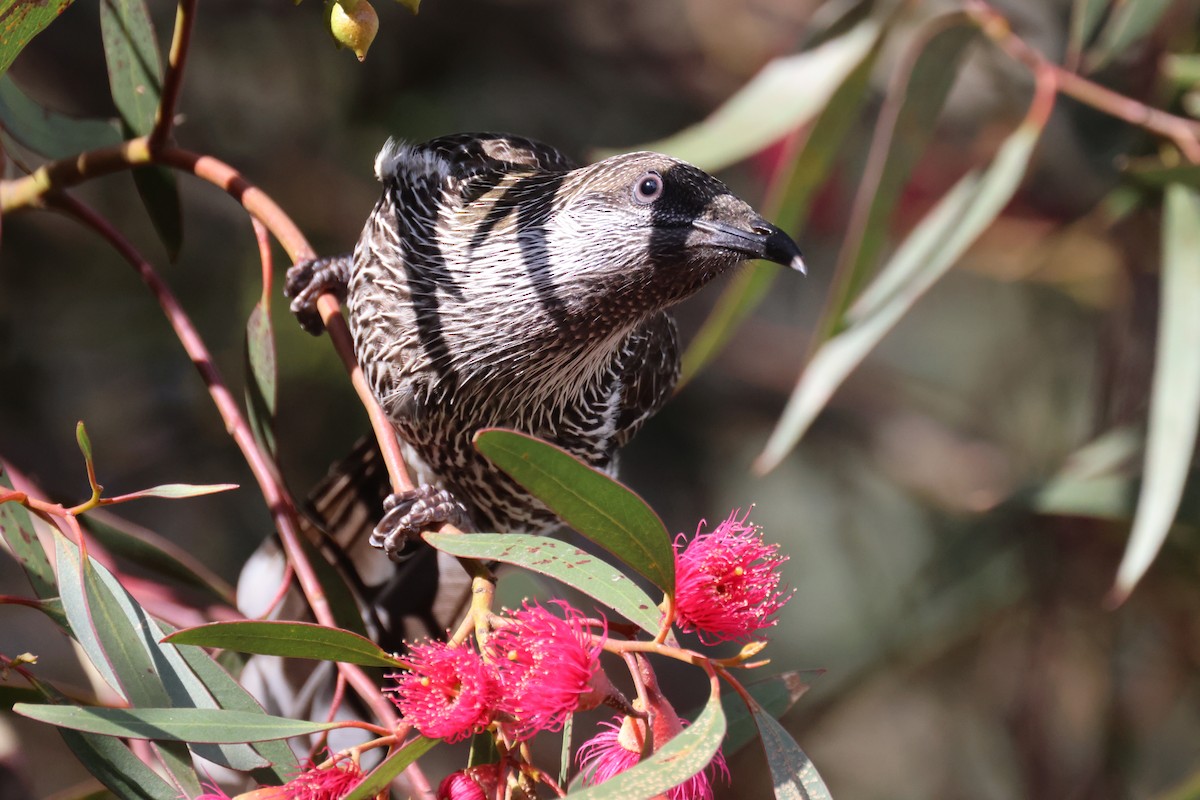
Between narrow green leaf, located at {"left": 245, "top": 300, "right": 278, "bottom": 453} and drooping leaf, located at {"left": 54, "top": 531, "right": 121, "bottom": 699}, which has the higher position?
narrow green leaf, located at {"left": 245, "top": 300, "right": 278, "bottom": 453}

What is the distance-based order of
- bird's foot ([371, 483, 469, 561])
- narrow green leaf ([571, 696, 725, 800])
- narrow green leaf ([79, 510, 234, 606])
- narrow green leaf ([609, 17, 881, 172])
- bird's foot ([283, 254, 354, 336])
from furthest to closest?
narrow green leaf ([609, 17, 881, 172]) → bird's foot ([283, 254, 354, 336]) → narrow green leaf ([79, 510, 234, 606]) → bird's foot ([371, 483, 469, 561]) → narrow green leaf ([571, 696, 725, 800])

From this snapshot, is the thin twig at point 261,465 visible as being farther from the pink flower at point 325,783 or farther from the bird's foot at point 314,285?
the bird's foot at point 314,285

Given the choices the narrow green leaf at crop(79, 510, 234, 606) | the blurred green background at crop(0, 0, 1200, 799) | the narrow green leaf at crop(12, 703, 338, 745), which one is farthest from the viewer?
the blurred green background at crop(0, 0, 1200, 799)

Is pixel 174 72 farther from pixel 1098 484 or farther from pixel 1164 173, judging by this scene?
pixel 1098 484

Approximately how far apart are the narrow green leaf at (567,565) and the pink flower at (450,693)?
0.11 meters

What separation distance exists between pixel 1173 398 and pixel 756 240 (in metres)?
1.10

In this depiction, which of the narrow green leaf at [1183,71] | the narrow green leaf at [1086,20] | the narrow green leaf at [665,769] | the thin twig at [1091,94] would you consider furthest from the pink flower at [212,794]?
the narrow green leaf at [1183,71]

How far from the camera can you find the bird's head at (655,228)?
1952mm

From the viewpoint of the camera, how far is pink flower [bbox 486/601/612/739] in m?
1.26

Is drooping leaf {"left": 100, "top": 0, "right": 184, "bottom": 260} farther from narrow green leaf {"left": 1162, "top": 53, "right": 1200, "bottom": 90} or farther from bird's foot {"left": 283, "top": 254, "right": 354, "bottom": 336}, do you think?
narrow green leaf {"left": 1162, "top": 53, "right": 1200, "bottom": 90}

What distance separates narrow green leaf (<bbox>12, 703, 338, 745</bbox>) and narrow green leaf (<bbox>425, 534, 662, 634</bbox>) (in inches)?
9.3

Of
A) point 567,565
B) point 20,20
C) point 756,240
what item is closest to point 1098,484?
point 756,240

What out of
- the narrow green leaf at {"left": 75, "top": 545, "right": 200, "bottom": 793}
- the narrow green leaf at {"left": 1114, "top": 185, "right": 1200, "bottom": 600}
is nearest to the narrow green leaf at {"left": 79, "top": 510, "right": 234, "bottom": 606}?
the narrow green leaf at {"left": 75, "top": 545, "right": 200, "bottom": 793}

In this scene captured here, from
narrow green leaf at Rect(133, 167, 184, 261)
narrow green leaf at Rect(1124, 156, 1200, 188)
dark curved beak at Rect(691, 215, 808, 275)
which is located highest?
narrow green leaf at Rect(133, 167, 184, 261)
